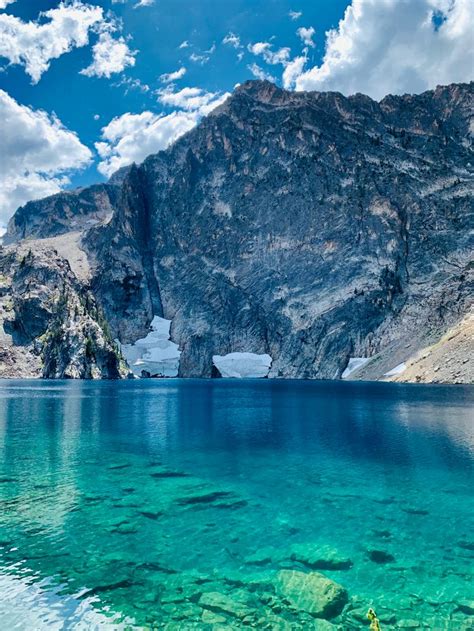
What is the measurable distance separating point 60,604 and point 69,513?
8.97m

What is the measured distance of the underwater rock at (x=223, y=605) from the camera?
14938 millimetres

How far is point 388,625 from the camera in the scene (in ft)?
46.9

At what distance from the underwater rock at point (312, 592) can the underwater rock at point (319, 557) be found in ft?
4.39

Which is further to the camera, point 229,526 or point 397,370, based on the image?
point 397,370

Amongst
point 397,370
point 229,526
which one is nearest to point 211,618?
point 229,526

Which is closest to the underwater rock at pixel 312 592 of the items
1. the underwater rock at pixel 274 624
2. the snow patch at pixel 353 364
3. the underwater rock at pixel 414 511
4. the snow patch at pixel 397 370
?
the underwater rock at pixel 274 624

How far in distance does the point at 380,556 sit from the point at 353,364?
160m

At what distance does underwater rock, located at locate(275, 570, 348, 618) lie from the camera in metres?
15.2

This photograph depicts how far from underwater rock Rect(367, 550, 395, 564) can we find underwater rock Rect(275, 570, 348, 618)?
9.85 feet

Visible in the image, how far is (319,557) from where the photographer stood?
19.1m

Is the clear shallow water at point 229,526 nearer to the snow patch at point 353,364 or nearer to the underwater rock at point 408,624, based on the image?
the underwater rock at point 408,624

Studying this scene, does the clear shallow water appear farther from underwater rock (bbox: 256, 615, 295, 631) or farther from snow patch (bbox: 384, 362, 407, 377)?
snow patch (bbox: 384, 362, 407, 377)

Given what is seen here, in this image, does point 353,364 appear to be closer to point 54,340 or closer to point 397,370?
point 397,370

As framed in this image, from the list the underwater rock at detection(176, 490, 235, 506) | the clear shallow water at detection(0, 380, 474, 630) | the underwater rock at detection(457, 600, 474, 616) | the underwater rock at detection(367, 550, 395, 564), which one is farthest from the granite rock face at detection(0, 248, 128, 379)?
the underwater rock at detection(457, 600, 474, 616)
